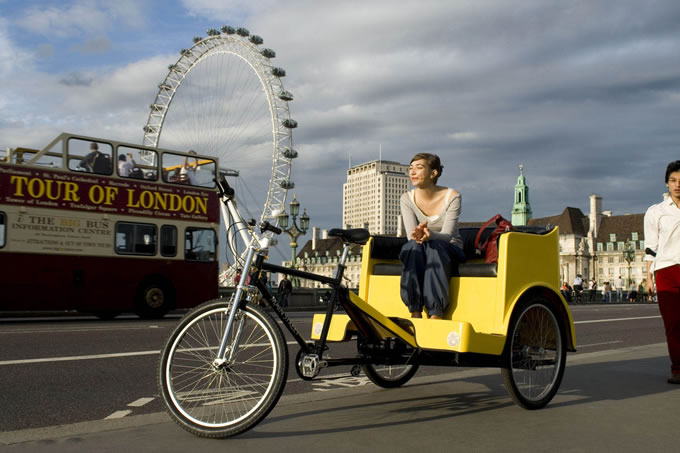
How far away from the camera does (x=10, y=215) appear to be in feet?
50.3

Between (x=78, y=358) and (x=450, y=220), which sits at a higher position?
(x=450, y=220)

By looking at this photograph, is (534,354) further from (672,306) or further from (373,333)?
(672,306)

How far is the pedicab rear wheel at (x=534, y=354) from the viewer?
4922 mm

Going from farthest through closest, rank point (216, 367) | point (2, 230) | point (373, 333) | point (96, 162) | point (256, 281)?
1. point (96, 162)
2. point (2, 230)
3. point (373, 333)
4. point (256, 281)
5. point (216, 367)

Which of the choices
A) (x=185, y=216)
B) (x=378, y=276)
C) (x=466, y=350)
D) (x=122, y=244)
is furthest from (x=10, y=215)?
(x=466, y=350)

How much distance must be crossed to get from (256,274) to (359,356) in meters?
1.01

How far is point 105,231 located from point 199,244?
100 inches

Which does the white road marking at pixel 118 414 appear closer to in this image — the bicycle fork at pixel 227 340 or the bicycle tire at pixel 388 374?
the bicycle fork at pixel 227 340

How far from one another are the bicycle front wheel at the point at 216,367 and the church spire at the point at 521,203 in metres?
137

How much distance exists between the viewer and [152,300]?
17156mm

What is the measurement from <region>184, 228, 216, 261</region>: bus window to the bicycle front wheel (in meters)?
14.2

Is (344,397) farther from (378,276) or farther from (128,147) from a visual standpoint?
(128,147)

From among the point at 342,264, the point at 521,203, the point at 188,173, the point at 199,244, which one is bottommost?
the point at 342,264

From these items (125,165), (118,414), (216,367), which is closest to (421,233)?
(216,367)
